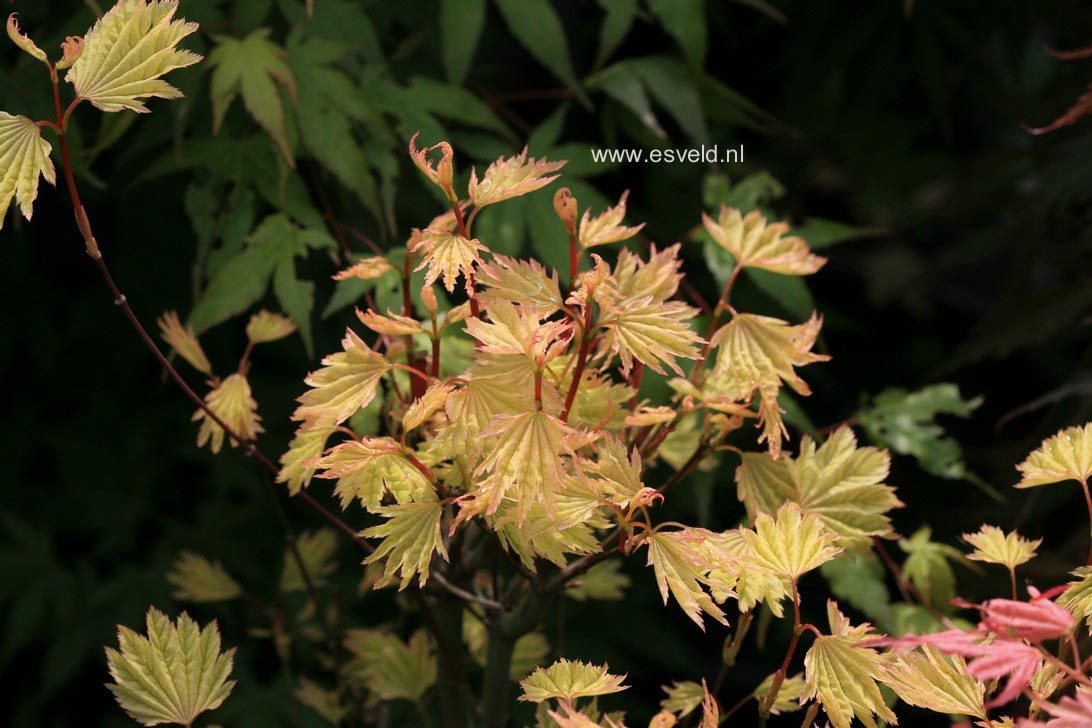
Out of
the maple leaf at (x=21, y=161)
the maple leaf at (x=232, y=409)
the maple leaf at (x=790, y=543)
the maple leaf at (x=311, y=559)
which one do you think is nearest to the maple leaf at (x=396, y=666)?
the maple leaf at (x=311, y=559)

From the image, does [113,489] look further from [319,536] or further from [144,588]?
[319,536]

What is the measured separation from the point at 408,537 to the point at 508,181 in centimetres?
19

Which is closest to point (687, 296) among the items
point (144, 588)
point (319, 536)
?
point (319, 536)

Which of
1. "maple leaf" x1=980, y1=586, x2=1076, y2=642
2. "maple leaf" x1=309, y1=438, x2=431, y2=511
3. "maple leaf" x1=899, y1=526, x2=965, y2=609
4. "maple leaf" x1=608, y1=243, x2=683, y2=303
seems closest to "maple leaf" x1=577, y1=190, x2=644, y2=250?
"maple leaf" x1=608, y1=243, x2=683, y2=303

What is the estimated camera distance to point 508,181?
1.61 feet

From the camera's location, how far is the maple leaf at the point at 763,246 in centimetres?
59

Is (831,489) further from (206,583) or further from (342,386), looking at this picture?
(206,583)

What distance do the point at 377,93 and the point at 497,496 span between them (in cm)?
56

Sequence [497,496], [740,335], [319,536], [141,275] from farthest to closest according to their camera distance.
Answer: [141,275] → [319,536] → [740,335] → [497,496]

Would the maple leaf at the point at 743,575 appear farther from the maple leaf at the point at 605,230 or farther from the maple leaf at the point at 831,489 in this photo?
the maple leaf at the point at 605,230

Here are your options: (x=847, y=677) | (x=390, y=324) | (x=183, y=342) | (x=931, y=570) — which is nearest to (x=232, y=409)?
(x=183, y=342)

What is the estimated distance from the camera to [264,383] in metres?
1.25

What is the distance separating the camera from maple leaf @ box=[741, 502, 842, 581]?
48 cm

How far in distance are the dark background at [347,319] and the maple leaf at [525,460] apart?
21.5 inches
